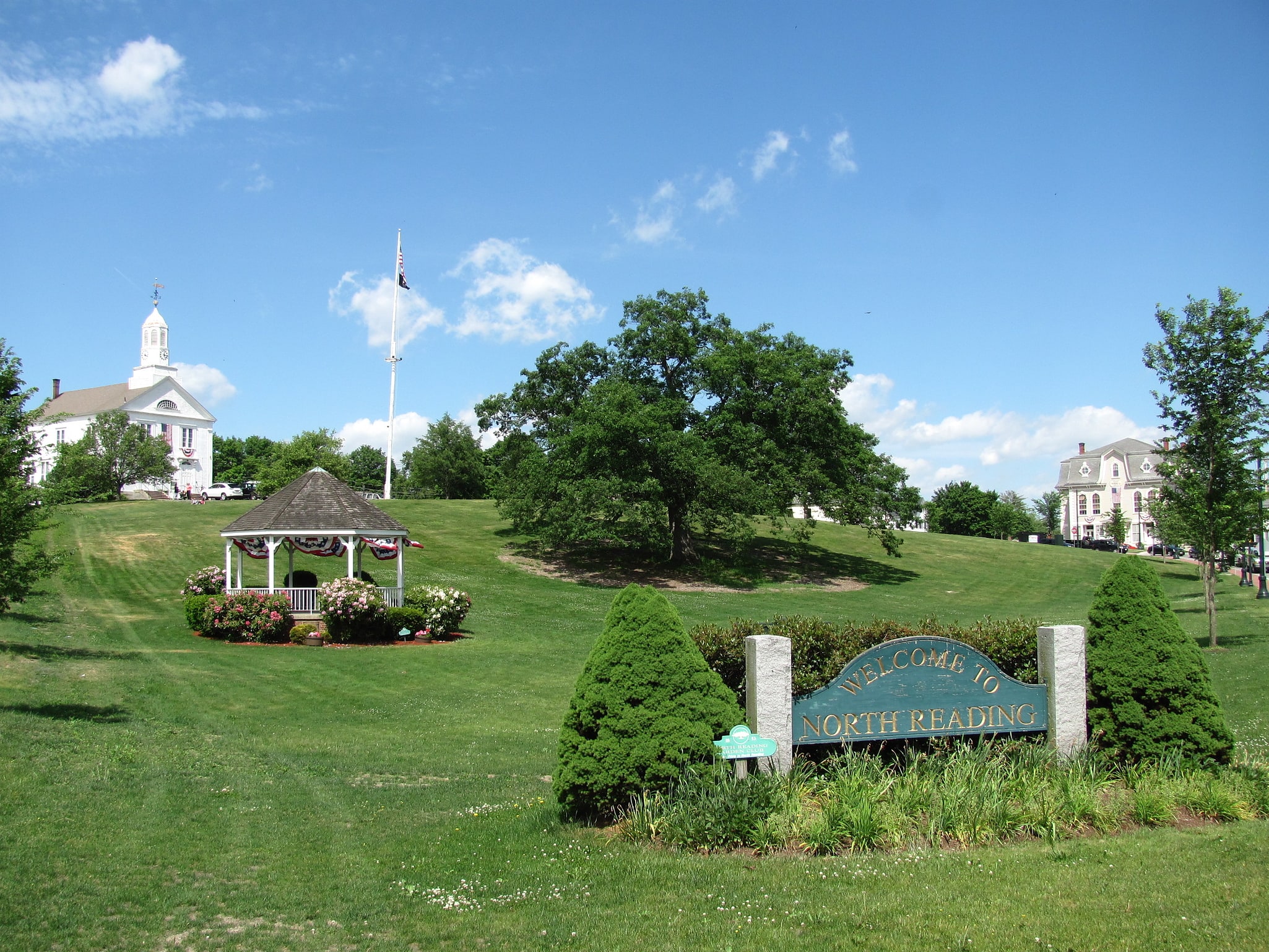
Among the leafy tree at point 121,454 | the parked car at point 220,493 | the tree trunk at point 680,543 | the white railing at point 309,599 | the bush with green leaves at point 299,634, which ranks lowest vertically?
the bush with green leaves at point 299,634

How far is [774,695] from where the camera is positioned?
805cm

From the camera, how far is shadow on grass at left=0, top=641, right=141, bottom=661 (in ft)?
59.6

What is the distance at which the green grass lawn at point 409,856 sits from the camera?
5.43 meters

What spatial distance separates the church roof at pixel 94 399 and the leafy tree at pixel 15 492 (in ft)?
259

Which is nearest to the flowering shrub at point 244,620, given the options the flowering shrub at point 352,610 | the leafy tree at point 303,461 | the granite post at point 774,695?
the flowering shrub at point 352,610

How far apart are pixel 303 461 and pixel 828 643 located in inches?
2629

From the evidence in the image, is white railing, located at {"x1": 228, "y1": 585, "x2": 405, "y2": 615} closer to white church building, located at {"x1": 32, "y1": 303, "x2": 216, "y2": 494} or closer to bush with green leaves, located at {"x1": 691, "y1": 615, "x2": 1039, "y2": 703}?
bush with green leaves, located at {"x1": 691, "y1": 615, "x2": 1039, "y2": 703}

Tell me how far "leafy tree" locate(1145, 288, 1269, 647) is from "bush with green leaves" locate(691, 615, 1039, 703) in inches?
628

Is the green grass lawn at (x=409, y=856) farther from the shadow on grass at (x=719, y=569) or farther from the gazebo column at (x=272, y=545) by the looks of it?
the shadow on grass at (x=719, y=569)

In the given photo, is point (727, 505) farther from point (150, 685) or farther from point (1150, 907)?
point (1150, 907)

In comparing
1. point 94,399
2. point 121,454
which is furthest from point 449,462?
point 94,399

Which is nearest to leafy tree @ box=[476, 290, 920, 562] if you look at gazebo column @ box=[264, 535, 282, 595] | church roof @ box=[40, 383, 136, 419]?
gazebo column @ box=[264, 535, 282, 595]

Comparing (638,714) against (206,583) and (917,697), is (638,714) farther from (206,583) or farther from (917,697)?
(206,583)

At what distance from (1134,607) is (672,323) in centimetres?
3381
